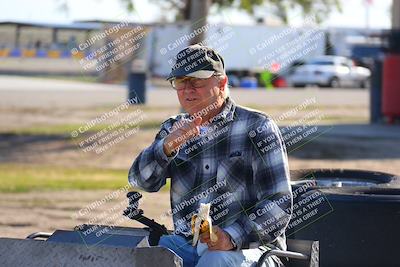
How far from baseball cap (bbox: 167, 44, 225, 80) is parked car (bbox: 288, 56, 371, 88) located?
44861 mm

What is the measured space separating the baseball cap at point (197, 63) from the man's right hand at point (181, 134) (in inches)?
8.5

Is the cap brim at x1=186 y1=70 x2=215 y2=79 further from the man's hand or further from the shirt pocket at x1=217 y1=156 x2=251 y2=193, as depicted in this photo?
the man's hand

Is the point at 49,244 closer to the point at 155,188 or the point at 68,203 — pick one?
the point at 155,188

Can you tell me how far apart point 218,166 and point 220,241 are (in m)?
0.44

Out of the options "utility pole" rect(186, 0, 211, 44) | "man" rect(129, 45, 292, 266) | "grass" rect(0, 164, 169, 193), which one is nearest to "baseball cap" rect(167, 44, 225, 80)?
"man" rect(129, 45, 292, 266)

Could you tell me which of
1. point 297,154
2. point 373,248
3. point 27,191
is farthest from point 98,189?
point 373,248

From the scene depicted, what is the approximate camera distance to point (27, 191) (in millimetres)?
12875

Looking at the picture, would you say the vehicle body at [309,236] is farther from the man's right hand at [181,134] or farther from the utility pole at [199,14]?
the utility pole at [199,14]

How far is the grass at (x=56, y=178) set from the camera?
1323cm

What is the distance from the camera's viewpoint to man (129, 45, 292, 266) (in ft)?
14.3

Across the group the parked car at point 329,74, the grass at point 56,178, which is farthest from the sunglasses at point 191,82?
the parked car at point 329,74

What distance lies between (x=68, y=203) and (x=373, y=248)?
7.01 m

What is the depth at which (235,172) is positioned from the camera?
4500mm

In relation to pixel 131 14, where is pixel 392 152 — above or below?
below
